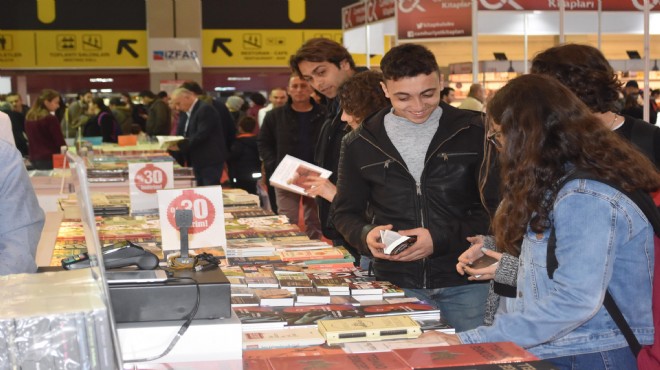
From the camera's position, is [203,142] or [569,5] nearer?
[203,142]

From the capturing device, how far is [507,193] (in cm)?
200

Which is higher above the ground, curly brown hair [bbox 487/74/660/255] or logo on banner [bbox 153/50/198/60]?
logo on banner [bbox 153/50/198/60]

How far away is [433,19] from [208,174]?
3.00 meters

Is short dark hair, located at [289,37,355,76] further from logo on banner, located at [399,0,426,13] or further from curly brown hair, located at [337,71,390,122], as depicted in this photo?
logo on banner, located at [399,0,426,13]

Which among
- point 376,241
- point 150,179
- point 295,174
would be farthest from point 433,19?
point 376,241

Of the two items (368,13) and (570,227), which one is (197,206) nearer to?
(570,227)

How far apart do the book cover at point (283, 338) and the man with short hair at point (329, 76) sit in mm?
2042

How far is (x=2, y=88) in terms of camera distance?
728 inches

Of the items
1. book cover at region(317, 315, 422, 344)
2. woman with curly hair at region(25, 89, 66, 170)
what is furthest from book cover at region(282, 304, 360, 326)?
woman with curly hair at region(25, 89, 66, 170)

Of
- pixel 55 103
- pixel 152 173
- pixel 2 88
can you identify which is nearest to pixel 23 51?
pixel 2 88

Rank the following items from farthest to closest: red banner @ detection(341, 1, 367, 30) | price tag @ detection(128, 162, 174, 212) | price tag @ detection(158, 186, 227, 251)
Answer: red banner @ detection(341, 1, 367, 30)
price tag @ detection(128, 162, 174, 212)
price tag @ detection(158, 186, 227, 251)

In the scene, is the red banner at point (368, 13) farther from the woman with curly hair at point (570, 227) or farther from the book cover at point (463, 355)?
the book cover at point (463, 355)

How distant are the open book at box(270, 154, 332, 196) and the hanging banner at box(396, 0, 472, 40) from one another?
594 cm

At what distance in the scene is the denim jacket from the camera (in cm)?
184
